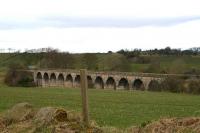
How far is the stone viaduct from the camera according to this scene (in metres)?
81.9

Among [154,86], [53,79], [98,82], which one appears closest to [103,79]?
[98,82]

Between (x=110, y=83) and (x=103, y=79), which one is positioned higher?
(x=103, y=79)

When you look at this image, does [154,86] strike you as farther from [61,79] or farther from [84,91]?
[84,91]

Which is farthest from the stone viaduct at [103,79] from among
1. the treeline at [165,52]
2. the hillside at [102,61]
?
the treeline at [165,52]

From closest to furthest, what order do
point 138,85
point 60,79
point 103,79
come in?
point 138,85
point 103,79
point 60,79

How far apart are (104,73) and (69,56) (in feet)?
127

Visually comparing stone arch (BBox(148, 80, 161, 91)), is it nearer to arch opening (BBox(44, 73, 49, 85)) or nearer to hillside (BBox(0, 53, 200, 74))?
hillside (BBox(0, 53, 200, 74))

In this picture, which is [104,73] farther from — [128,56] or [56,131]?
[56,131]

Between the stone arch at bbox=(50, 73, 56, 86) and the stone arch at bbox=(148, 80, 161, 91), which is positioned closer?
the stone arch at bbox=(148, 80, 161, 91)

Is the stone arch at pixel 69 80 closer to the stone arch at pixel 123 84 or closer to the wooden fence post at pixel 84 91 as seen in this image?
the stone arch at pixel 123 84

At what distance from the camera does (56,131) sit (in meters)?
10.8

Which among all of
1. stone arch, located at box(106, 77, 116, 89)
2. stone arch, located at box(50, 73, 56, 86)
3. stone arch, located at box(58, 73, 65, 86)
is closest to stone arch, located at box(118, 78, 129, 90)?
stone arch, located at box(106, 77, 116, 89)

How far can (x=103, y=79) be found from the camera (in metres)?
99.8

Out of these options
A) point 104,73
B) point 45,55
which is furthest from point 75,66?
point 104,73
